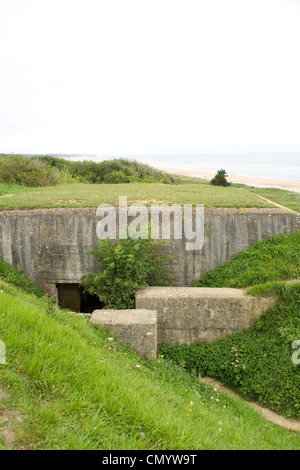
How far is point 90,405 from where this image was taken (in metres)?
2.98

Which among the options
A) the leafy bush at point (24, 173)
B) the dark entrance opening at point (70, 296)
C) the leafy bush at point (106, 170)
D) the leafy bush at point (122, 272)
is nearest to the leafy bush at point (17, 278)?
the dark entrance opening at point (70, 296)

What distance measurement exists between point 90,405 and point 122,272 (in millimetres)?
4124

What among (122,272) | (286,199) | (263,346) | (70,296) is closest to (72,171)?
(286,199)

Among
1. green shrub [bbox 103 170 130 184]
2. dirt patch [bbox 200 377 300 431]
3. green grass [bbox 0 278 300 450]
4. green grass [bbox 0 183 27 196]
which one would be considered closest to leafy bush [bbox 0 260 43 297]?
green grass [bbox 0 278 300 450]

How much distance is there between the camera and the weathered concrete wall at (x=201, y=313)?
6.50m

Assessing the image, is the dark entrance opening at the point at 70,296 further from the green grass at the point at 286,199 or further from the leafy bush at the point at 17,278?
the green grass at the point at 286,199

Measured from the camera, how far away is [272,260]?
7438 millimetres

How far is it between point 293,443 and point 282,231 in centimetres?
486

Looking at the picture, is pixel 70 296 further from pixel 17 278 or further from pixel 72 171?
pixel 72 171

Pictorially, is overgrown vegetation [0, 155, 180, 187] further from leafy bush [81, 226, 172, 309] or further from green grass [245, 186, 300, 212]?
leafy bush [81, 226, 172, 309]

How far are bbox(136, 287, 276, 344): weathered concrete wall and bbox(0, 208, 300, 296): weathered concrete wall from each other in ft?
4.77

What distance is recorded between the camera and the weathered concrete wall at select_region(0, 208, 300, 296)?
799 cm

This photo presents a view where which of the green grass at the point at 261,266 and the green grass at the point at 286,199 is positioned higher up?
the green grass at the point at 286,199

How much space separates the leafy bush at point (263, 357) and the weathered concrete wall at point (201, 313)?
5.7 inches
